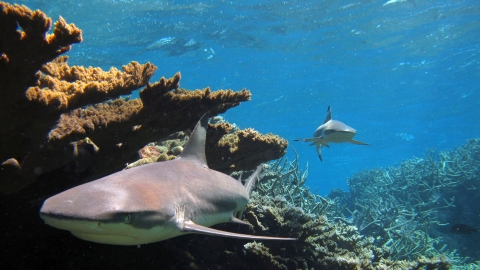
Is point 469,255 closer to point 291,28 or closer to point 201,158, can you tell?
point 201,158

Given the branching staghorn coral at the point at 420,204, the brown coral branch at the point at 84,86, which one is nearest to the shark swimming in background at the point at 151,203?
the brown coral branch at the point at 84,86

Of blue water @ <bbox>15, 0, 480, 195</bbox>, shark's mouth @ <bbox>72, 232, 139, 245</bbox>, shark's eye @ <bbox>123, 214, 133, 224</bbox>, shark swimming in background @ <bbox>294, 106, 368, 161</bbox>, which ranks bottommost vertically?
shark's mouth @ <bbox>72, 232, 139, 245</bbox>

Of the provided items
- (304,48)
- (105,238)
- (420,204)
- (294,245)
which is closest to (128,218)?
(105,238)

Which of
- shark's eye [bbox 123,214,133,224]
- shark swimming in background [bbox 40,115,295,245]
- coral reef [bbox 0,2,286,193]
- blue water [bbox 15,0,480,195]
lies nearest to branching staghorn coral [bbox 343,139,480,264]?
blue water [bbox 15,0,480,195]

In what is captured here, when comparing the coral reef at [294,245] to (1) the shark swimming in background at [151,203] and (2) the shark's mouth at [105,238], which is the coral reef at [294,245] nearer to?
(1) the shark swimming in background at [151,203]

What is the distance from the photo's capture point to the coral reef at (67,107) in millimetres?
2283

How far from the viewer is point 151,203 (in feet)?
7.30

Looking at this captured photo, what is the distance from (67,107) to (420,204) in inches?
601

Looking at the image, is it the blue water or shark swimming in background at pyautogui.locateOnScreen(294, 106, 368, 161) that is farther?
the blue water

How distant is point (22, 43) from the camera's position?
7.35ft

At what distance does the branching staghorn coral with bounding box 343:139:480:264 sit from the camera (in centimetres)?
1021

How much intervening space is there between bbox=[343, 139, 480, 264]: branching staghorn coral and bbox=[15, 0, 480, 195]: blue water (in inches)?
166

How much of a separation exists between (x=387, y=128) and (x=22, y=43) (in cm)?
5043

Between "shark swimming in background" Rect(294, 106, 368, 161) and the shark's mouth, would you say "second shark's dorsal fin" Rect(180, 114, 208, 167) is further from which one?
"shark swimming in background" Rect(294, 106, 368, 161)
